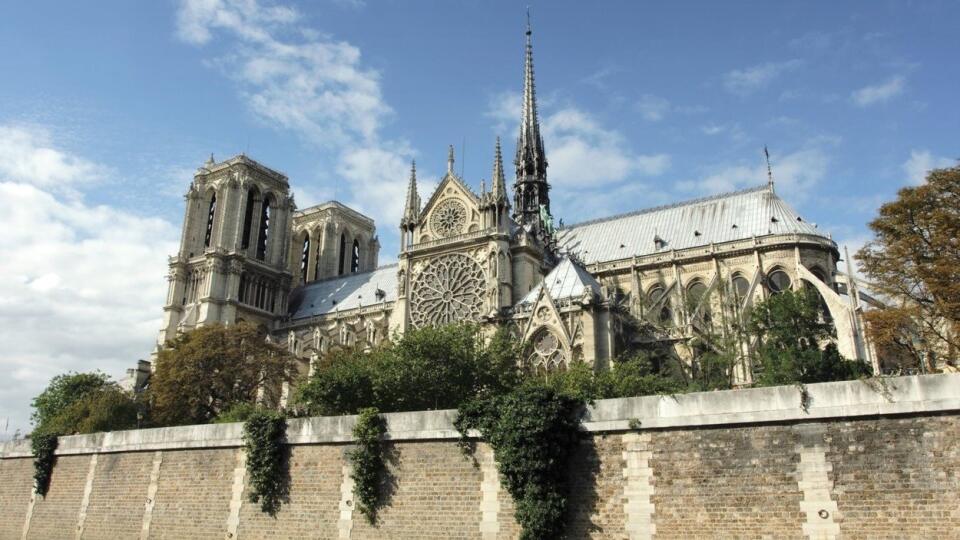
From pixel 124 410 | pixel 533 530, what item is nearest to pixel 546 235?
pixel 124 410

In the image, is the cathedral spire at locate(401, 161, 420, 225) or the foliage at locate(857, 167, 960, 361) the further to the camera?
the cathedral spire at locate(401, 161, 420, 225)

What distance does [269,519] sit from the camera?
20.5 metres

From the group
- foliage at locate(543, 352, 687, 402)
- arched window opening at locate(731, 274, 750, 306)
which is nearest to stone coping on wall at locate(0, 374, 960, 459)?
foliage at locate(543, 352, 687, 402)

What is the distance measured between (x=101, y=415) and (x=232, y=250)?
22126 millimetres

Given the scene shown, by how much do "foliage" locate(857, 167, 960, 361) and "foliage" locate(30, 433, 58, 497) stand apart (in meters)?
27.2

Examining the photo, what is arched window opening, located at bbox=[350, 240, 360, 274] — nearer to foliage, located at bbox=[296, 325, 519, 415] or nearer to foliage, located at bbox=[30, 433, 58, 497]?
foliage, located at bbox=[30, 433, 58, 497]

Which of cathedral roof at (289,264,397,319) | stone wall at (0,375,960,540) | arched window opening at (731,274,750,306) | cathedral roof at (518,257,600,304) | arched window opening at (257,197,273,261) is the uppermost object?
arched window opening at (257,197,273,261)

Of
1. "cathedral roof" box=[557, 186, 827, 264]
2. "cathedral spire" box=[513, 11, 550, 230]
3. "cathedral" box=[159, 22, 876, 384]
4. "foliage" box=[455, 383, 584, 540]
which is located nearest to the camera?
"foliage" box=[455, 383, 584, 540]

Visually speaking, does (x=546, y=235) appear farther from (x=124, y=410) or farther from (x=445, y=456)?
(x=445, y=456)

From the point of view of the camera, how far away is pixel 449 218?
155 feet

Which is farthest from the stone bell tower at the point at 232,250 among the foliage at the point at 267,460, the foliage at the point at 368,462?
the foliage at the point at 368,462

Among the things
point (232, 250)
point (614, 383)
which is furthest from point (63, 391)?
point (614, 383)

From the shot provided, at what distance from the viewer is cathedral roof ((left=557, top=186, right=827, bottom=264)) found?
4825 cm

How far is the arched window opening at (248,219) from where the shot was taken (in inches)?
2464
